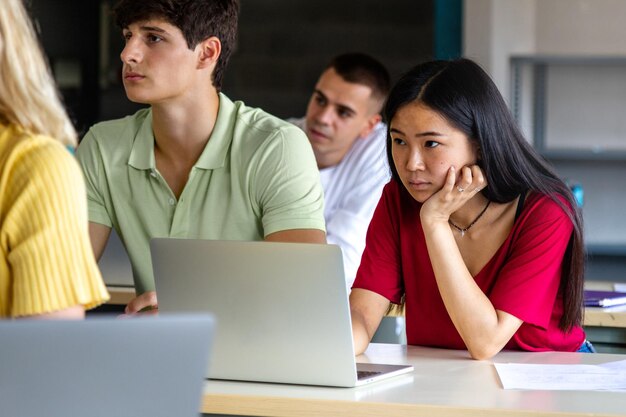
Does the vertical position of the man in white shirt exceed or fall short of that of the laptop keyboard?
it exceeds it

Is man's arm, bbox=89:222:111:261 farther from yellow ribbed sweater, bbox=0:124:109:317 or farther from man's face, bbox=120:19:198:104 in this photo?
yellow ribbed sweater, bbox=0:124:109:317

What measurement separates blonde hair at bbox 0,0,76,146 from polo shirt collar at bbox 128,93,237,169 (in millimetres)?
1049

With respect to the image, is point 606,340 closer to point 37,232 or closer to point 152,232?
point 152,232

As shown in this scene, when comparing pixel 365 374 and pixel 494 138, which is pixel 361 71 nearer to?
pixel 494 138

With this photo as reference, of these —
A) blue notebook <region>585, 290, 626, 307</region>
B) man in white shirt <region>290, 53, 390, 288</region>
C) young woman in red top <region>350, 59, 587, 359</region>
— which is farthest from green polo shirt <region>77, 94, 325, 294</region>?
man in white shirt <region>290, 53, 390, 288</region>

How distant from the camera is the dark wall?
20.5ft

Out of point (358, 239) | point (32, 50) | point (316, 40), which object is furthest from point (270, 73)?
point (32, 50)

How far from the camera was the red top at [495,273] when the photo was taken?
1.98 metres

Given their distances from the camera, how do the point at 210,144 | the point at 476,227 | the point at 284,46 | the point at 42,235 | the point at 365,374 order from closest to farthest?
the point at 42,235, the point at 365,374, the point at 476,227, the point at 210,144, the point at 284,46

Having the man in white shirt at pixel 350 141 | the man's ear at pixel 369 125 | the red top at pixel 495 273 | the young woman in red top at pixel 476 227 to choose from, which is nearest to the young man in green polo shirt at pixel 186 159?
the red top at pixel 495 273

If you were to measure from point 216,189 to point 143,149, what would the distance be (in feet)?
0.64

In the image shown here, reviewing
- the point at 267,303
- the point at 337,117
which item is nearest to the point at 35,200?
the point at 267,303

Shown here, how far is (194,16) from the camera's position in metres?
2.36

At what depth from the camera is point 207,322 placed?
0.96 metres
